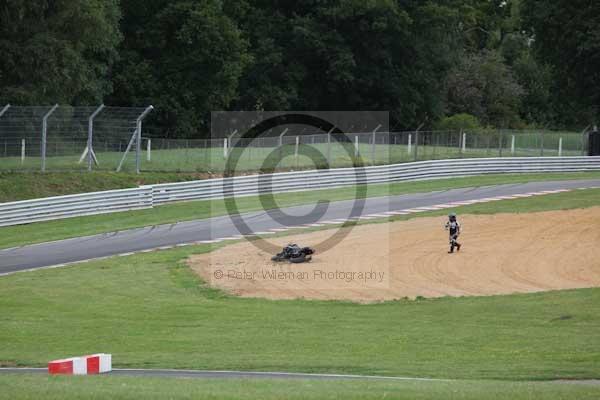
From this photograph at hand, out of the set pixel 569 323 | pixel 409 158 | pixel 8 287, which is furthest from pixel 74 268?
pixel 409 158

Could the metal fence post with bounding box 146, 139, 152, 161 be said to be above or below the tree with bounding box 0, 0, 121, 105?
below

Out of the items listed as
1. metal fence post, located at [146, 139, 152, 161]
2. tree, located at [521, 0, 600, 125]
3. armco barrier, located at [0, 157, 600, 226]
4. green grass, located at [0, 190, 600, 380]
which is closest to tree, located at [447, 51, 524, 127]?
tree, located at [521, 0, 600, 125]

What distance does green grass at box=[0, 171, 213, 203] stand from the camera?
33.8 m

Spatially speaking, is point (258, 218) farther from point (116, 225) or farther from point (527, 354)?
point (527, 354)

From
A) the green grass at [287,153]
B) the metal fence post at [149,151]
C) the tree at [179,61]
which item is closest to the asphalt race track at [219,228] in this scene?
the green grass at [287,153]

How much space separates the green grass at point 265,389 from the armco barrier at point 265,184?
69.7ft

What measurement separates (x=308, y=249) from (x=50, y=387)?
1481 centimetres

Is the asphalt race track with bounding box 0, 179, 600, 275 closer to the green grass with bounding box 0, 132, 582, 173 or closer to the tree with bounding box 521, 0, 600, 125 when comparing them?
the green grass with bounding box 0, 132, 582, 173

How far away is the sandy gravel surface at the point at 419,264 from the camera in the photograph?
74.4 ft

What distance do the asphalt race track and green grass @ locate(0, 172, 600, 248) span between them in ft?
2.53

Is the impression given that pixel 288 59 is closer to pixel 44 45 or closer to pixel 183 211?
pixel 44 45

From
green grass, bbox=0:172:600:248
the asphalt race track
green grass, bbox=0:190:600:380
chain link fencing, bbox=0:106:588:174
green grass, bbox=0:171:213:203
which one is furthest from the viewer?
green grass, bbox=0:171:213:203

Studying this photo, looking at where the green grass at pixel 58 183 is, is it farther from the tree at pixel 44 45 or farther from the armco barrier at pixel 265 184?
the tree at pixel 44 45

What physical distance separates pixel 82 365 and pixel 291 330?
17.5 ft
